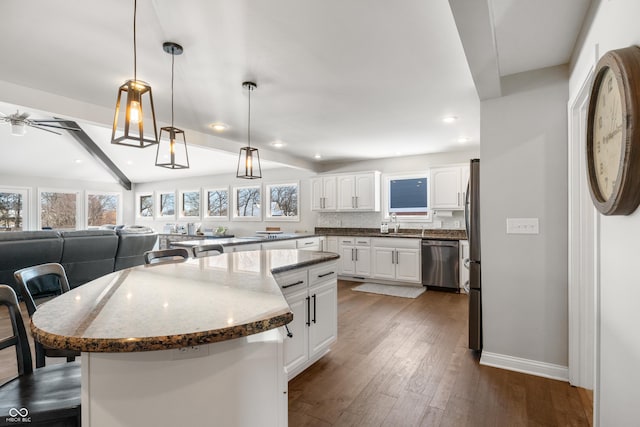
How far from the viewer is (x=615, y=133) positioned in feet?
3.92

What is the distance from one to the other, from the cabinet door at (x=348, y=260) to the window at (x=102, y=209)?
7.41 metres

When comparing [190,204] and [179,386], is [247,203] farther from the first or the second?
[179,386]

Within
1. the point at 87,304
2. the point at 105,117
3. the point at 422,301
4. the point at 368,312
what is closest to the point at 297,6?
the point at 87,304

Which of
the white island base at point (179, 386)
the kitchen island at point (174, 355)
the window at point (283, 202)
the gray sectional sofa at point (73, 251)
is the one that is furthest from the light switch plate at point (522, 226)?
the gray sectional sofa at point (73, 251)

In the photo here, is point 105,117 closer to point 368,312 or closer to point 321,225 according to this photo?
point 368,312

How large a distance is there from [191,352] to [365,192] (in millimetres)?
5498

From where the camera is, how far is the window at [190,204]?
29.4ft

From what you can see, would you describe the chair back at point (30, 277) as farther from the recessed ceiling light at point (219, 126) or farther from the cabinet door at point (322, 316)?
the recessed ceiling light at point (219, 126)

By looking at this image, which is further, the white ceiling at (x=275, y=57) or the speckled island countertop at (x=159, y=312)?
the white ceiling at (x=275, y=57)

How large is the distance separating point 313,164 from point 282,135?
2.33m

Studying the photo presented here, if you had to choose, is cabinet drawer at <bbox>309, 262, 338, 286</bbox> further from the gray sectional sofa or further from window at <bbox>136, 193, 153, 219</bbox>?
window at <bbox>136, 193, 153, 219</bbox>

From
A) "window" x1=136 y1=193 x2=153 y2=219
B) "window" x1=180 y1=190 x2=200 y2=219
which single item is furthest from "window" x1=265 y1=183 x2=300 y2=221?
"window" x1=136 y1=193 x2=153 y2=219

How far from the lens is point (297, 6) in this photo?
5.87 feet

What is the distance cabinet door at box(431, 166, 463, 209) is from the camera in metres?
5.40
